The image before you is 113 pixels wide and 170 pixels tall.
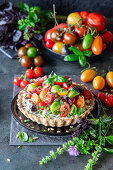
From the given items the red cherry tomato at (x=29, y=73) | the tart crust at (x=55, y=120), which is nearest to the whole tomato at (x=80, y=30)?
the red cherry tomato at (x=29, y=73)

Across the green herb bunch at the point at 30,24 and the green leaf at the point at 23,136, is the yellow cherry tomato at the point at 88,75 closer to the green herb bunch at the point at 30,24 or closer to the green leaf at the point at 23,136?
the green herb bunch at the point at 30,24

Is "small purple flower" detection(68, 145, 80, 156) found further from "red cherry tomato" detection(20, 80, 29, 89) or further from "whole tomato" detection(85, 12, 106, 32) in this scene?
"whole tomato" detection(85, 12, 106, 32)

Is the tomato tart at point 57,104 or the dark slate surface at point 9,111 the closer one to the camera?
the dark slate surface at point 9,111

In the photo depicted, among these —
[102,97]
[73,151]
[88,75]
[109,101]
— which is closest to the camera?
[73,151]

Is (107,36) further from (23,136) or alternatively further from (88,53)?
(23,136)

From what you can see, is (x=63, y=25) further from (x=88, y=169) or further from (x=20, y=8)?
(x=88, y=169)

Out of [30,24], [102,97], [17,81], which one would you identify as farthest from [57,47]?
[102,97]
